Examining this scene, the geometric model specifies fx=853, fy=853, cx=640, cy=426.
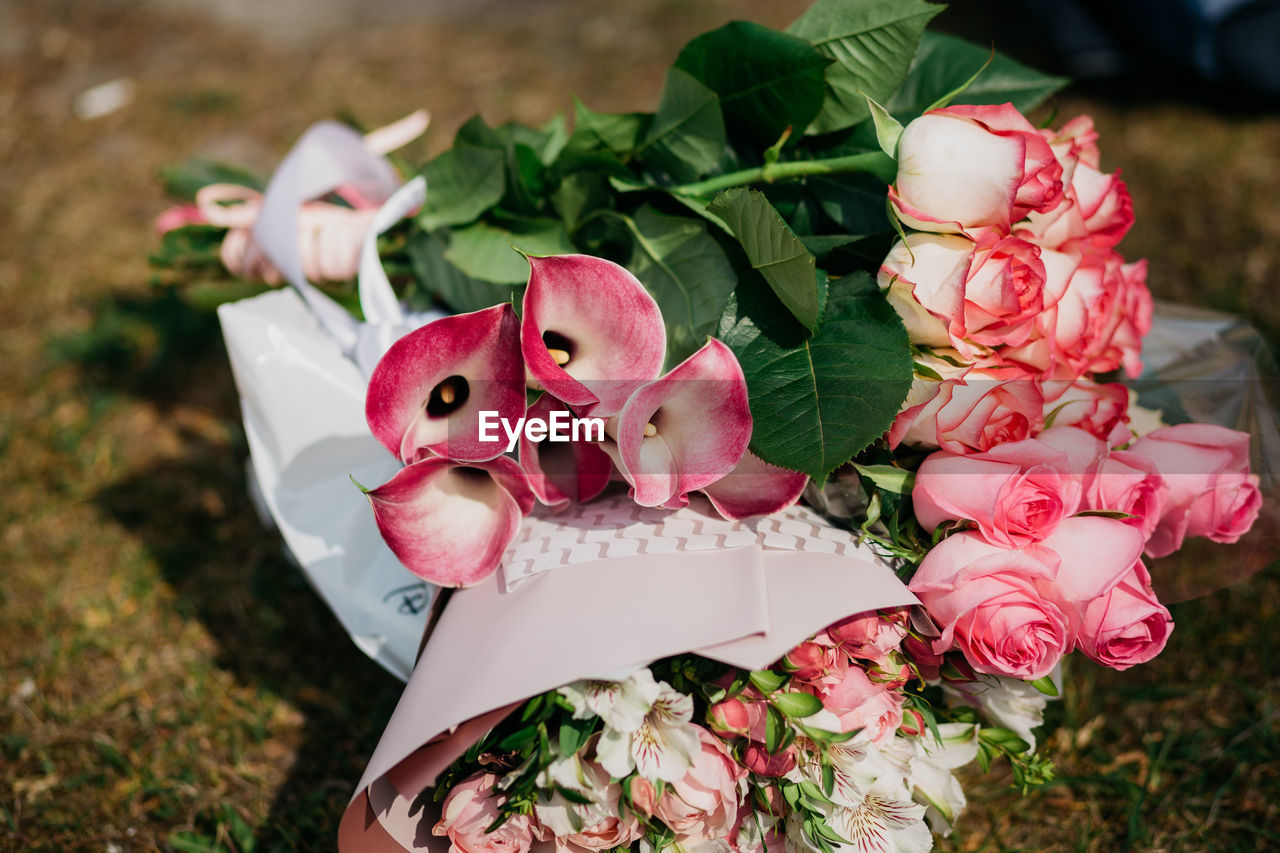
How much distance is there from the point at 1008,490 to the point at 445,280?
628 millimetres

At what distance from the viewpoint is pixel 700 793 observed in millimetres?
604

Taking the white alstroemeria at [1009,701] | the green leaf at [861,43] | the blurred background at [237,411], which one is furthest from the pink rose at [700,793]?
the green leaf at [861,43]

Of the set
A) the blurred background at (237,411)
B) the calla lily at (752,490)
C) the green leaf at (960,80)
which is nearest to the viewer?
the calla lily at (752,490)

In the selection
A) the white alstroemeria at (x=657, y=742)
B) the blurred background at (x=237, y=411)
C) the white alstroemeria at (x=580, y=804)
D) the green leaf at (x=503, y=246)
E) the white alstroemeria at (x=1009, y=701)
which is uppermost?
the green leaf at (x=503, y=246)

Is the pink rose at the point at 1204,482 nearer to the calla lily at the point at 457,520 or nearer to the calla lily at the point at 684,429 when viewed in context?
the calla lily at the point at 684,429

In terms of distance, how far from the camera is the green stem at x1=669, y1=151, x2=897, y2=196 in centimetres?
74

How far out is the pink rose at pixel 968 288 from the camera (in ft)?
2.09

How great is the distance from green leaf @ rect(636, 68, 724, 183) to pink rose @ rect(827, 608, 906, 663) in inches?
17.2

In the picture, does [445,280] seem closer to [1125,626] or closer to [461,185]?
[461,185]

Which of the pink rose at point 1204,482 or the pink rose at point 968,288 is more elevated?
the pink rose at point 968,288

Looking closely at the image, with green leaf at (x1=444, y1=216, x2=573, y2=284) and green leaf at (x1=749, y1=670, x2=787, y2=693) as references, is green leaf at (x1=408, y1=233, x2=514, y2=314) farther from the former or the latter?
green leaf at (x1=749, y1=670, x2=787, y2=693)

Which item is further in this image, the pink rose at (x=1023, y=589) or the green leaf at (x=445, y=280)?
the green leaf at (x=445, y=280)

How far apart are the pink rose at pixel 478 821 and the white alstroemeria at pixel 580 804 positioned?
27 mm

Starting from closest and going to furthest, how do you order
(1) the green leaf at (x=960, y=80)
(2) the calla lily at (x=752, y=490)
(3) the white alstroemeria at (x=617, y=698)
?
1. (3) the white alstroemeria at (x=617, y=698)
2. (2) the calla lily at (x=752, y=490)
3. (1) the green leaf at (x=960, y=80)
